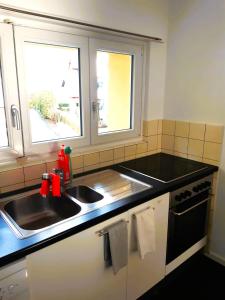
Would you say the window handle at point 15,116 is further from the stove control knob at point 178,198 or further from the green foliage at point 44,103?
the stove control knob at point 178,198

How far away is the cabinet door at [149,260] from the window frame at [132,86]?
0.71 metres

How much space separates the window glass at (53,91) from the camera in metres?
1.56

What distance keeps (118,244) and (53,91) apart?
44.0 inches

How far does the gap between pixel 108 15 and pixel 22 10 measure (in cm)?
67

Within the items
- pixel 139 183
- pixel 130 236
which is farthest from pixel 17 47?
pixel 130 236

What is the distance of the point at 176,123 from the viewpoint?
224 centimetres

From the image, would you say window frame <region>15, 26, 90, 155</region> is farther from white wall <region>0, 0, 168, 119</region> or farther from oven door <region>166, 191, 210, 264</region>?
oven door <region>166, 191, 210, 264</region>

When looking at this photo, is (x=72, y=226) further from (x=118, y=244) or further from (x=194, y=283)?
(x=194, y=283)

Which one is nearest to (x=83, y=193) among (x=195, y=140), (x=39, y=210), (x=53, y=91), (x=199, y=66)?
(x=39, y=210)

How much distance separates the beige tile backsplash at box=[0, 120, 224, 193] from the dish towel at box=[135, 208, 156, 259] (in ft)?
2.04

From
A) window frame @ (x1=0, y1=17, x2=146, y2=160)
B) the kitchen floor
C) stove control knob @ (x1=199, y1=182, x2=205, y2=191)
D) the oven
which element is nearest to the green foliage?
window frame @ (x1=0, y1=17, x2=146, y2=160)

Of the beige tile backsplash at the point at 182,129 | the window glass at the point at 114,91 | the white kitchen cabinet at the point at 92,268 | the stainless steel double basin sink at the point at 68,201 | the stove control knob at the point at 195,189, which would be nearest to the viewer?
the white kitchen cabinet at the point at 92,268

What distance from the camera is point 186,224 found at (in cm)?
184

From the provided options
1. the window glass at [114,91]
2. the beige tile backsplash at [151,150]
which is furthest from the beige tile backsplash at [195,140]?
the window glass at [114,91]
